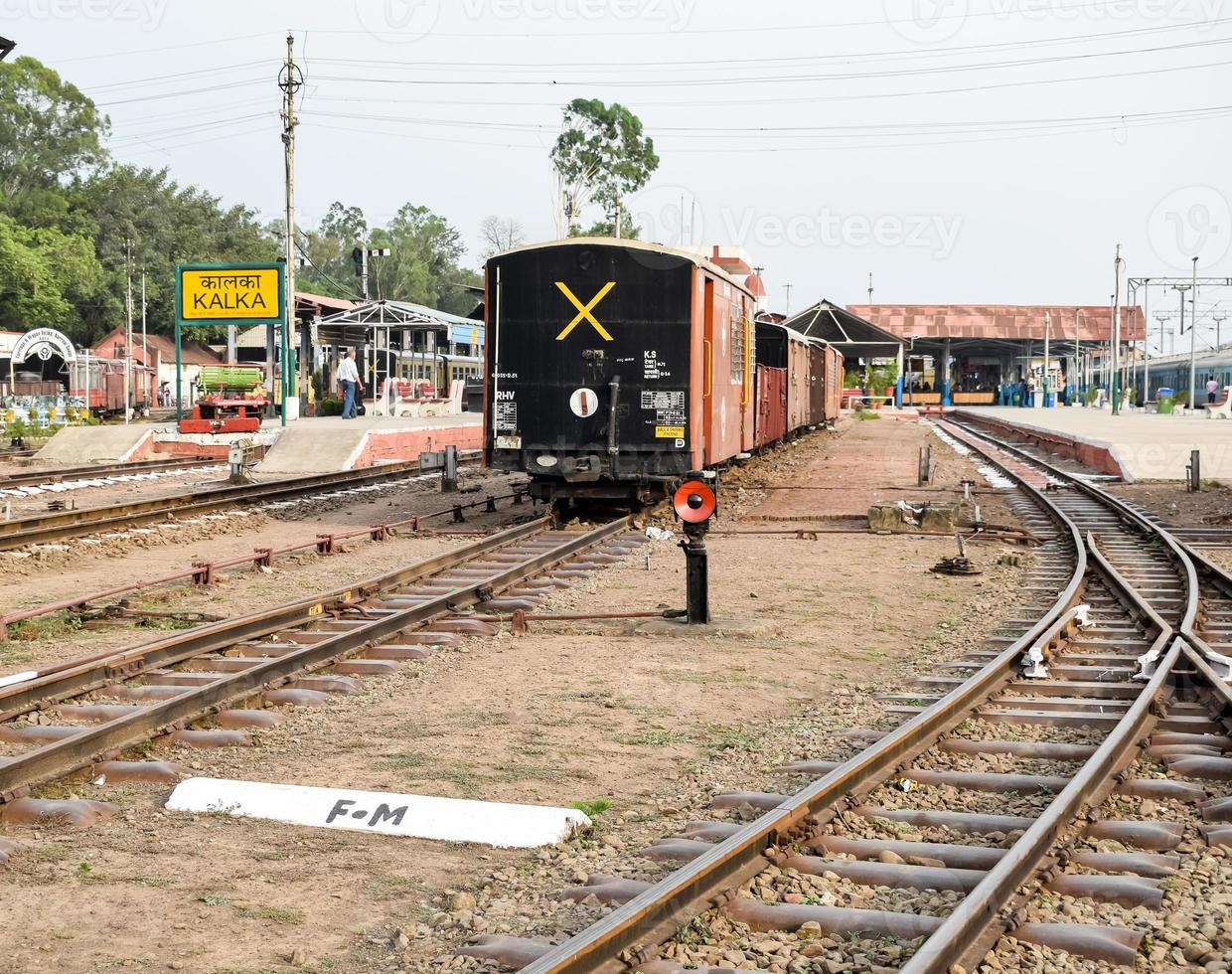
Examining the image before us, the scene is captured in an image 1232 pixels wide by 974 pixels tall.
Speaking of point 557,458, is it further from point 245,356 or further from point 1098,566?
point 245,356

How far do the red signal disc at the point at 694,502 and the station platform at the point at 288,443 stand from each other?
16.1 metres

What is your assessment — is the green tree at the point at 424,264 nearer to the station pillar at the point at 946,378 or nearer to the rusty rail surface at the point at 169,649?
the station pillar at the point at 946,378

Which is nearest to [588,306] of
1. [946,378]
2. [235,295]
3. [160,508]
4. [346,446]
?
[160,508]

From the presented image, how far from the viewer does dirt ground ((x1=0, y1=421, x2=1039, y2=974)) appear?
15.3 feet

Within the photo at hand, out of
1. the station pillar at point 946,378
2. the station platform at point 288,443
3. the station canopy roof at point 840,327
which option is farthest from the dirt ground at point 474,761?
the station pillar at point 946,378

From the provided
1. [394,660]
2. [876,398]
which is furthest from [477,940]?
[876,398]

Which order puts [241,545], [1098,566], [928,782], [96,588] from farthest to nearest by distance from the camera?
[241,545] < [1098,566] < [96,588] < [928,782]

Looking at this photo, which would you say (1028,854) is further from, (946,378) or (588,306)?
(946,378)

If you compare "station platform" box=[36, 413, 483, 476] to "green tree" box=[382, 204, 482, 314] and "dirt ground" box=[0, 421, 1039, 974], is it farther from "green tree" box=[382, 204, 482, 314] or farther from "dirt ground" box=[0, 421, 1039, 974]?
"green tree" box=[382, 204, 482, 314]

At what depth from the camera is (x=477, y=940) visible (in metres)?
4.53

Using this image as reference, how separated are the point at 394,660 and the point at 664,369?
7.69 m

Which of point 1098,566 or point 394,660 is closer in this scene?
point 394,660

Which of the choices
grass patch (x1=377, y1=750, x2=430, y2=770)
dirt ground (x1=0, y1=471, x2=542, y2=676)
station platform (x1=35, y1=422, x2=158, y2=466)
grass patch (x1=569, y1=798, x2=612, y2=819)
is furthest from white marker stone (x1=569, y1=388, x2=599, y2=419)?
station platform (x1=35, y1=422, x2=158, y2=466)

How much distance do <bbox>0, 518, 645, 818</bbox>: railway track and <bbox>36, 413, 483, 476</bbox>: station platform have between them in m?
14.6
